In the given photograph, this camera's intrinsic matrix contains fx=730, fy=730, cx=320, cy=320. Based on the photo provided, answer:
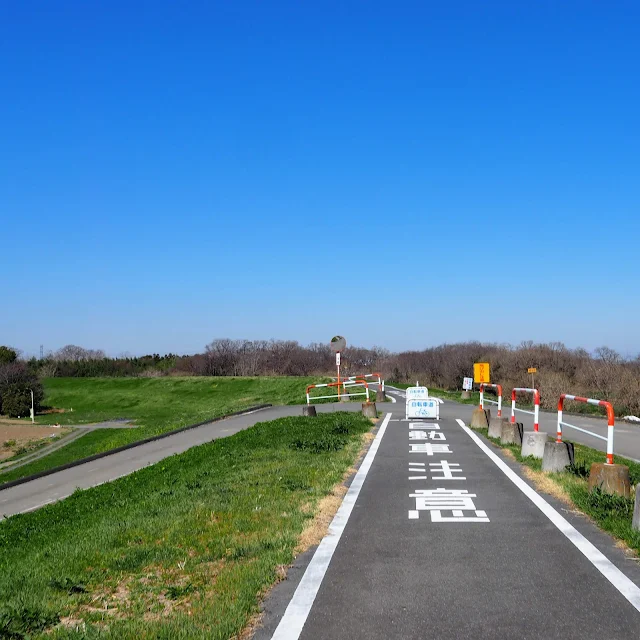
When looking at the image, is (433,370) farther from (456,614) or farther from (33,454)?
(456,614)

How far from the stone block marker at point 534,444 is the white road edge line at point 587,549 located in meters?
1.70

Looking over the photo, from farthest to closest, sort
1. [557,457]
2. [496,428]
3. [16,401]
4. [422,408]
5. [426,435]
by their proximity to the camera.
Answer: [16,401]
[422,408]
[426,435]
[496,428]
[557,457]

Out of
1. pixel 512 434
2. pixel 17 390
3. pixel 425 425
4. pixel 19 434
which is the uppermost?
pixel 512 434

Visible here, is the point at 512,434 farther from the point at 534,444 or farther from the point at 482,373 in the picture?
the point at 482,373

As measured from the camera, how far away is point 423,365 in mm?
87125

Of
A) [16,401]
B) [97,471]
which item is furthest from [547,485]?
[16,401]

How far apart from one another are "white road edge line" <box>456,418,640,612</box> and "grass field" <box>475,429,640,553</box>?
0.29 meters

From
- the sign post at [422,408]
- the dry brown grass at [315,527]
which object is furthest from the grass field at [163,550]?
the sign post at [422,408]

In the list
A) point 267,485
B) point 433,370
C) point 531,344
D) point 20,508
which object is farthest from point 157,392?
point 267,485

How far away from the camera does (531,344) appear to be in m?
69.8

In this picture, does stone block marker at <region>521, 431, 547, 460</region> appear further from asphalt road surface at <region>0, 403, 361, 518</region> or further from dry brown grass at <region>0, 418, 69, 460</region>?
dry brown grass at <region>0, 418, 69, 460</region>

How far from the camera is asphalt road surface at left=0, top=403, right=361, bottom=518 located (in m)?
15.6

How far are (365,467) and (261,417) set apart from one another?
49.8 ft

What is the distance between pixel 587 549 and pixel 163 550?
400 cm
